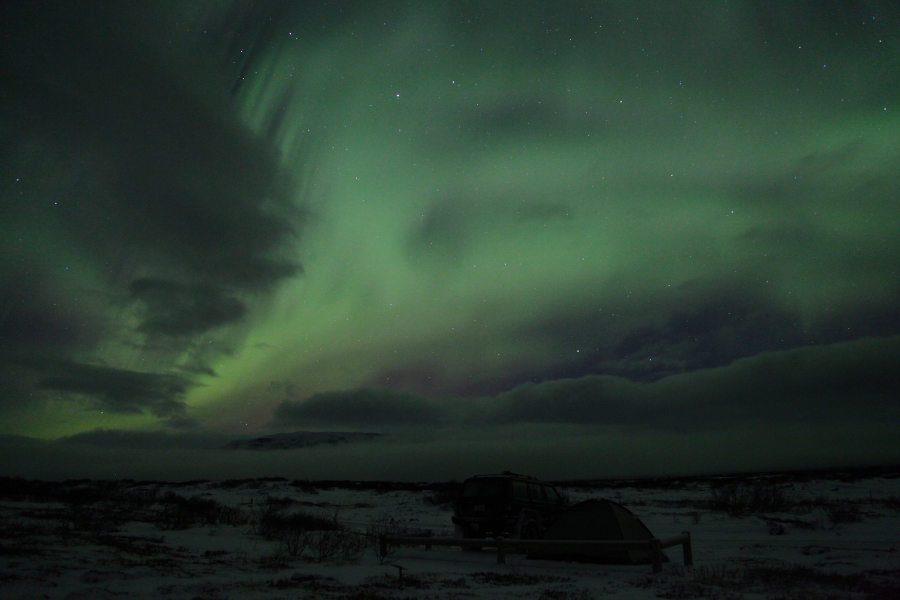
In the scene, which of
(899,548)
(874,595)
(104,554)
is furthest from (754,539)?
(104,554)

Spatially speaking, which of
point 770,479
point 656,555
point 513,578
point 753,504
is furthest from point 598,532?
point 770,479

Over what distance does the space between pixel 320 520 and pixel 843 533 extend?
17543 mm

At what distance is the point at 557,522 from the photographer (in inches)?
516

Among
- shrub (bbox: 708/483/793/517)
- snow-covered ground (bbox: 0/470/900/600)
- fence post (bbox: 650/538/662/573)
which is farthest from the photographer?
shrub (bbox: 708/483/793/517)

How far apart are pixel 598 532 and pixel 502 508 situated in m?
3.09

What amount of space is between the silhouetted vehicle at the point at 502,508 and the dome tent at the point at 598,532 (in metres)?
1.45

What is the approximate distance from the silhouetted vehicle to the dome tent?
1.45 meters

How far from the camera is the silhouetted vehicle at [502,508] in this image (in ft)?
47.2

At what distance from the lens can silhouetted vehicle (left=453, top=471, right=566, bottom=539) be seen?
14.4m

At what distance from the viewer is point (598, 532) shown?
1218cm

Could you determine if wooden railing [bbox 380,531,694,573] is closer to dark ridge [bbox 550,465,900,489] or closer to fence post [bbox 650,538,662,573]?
fence post [bbox 650,538,662,573]

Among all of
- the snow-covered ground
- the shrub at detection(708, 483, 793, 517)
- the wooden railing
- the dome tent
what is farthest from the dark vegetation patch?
the shrub at detection(708, 483, 793, 517)

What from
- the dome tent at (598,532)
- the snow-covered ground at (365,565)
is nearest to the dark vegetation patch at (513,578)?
the snow-covered ground at (365,565)

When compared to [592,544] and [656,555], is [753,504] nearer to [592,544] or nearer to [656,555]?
[656,555]
